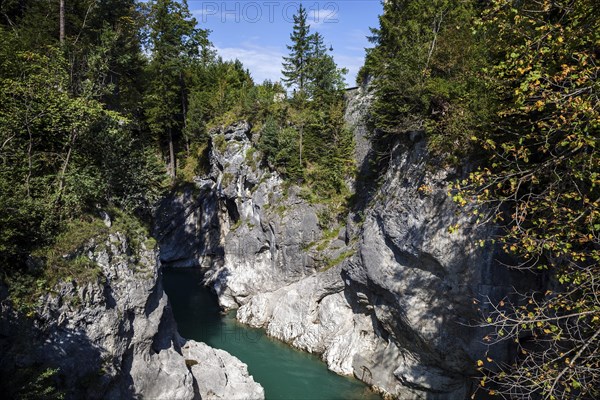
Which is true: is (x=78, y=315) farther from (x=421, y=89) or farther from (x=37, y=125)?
(x=421, y=89)

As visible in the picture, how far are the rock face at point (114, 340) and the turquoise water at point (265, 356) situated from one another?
1.93m

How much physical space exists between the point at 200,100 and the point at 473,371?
27.9 meters

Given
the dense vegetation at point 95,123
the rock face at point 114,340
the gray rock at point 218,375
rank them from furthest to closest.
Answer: the gray rock at point 218,375
the dense vegetation at point 95,123
the rock face at point 114,340

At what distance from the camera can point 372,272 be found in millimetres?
15992

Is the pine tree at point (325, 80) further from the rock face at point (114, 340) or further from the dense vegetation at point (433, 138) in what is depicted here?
the rock face at point (114, 340)

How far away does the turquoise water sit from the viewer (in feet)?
50.9

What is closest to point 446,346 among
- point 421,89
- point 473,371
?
point 473,371

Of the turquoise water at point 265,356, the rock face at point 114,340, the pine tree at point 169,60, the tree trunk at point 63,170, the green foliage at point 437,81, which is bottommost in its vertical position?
the turquoise water at point 265,356

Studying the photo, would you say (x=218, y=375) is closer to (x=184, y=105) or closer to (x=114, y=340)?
(x=114, y=340)

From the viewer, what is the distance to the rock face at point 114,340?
9305 millimetres

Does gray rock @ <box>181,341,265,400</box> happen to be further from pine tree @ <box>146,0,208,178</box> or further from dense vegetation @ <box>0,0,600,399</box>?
pine tree @ <box>146,0,208,178</box>

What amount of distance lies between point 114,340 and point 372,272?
10.6m

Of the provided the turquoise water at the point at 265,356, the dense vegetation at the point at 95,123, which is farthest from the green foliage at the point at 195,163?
the turquoise water at the point at 265,356

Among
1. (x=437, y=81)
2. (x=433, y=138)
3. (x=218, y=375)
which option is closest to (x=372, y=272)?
(x=433, y=138)
